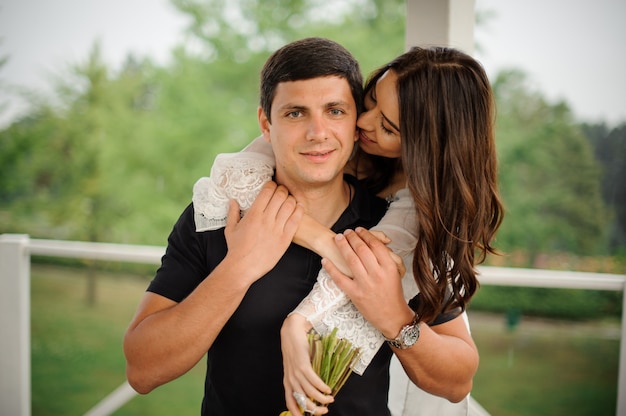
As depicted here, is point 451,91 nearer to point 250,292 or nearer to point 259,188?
point 259,188

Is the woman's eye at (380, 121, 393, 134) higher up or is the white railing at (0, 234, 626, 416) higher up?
the woman's eye at (380, 121, 393, 134)

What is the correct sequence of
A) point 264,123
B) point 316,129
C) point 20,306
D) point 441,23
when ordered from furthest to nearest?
1. point 20,306
2. point 441,23
3. point 264,123
4. point 316,129

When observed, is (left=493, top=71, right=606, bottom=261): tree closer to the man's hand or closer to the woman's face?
the woman's face

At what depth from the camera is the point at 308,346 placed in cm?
139

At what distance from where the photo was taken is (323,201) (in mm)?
1761

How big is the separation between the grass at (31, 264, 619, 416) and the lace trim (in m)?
7.02

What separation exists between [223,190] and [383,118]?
1.70 feet

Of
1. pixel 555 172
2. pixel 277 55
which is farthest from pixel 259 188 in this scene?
pixel 555 172

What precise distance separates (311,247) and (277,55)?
0.57 m

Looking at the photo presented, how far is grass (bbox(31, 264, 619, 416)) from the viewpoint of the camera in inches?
305

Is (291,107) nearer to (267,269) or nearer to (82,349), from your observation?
(267,269)

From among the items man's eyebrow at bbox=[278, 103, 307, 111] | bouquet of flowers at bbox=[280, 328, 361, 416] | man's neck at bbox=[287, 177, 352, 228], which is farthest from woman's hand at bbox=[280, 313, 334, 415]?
man's eyebrow at bbox=[278, 103, 307, 111]

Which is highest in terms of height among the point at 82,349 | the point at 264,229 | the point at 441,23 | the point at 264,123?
the point at 441,23

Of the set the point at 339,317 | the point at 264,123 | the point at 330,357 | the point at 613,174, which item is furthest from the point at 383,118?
the point at 613,174
